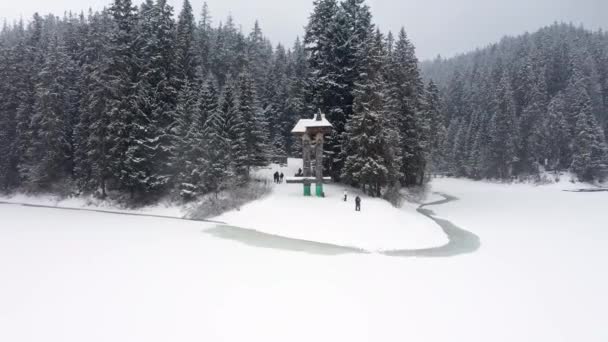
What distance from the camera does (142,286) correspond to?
14.8m

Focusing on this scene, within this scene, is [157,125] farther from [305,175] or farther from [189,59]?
[305,175]

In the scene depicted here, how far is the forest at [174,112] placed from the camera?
125 ft

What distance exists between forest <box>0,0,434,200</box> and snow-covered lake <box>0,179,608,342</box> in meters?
14.0

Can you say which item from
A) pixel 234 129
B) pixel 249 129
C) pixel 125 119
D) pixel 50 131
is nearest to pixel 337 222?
pixel 234 129

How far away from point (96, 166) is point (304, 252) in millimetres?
30602

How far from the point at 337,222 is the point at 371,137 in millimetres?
10373

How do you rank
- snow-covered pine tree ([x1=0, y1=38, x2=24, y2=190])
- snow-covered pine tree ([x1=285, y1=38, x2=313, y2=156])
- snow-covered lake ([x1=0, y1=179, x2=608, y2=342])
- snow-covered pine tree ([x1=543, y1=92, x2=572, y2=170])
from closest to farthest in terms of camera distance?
snow-covered lake ([x1=0, y1=179, x2=608, y2=342]) → snow-covered pine tree ([x1=0, y1=38, x2=24, y2=190]) → snow-covered pine tree ([x1=285, y1=38, x2=313, y2=156]) → snow-covered pine tree ([x1=543, y1=92, x2=572, y2=170])

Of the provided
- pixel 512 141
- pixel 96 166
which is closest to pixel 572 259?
pixel 96 166

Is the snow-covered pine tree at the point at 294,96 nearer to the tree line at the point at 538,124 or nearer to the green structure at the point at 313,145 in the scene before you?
the green structure at the point at 313,145

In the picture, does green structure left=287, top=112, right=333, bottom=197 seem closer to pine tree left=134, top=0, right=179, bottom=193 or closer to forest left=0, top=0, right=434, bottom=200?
forest left=0, top=0, right=434, bottom=200

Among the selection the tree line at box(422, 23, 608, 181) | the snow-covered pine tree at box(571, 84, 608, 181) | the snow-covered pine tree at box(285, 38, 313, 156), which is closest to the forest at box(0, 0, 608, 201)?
the snow-covered pine tree at box(285, 38, 313, 156)

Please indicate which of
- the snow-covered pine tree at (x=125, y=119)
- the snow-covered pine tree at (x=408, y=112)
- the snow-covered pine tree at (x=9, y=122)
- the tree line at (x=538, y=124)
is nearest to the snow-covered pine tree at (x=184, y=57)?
the snow-covered pine tree at (x=125, y=119)

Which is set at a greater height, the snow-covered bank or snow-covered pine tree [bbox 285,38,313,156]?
snow-covered pine tree [bbox 285,38,313,156]

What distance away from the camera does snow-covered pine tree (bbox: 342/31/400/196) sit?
3544 centimetres
